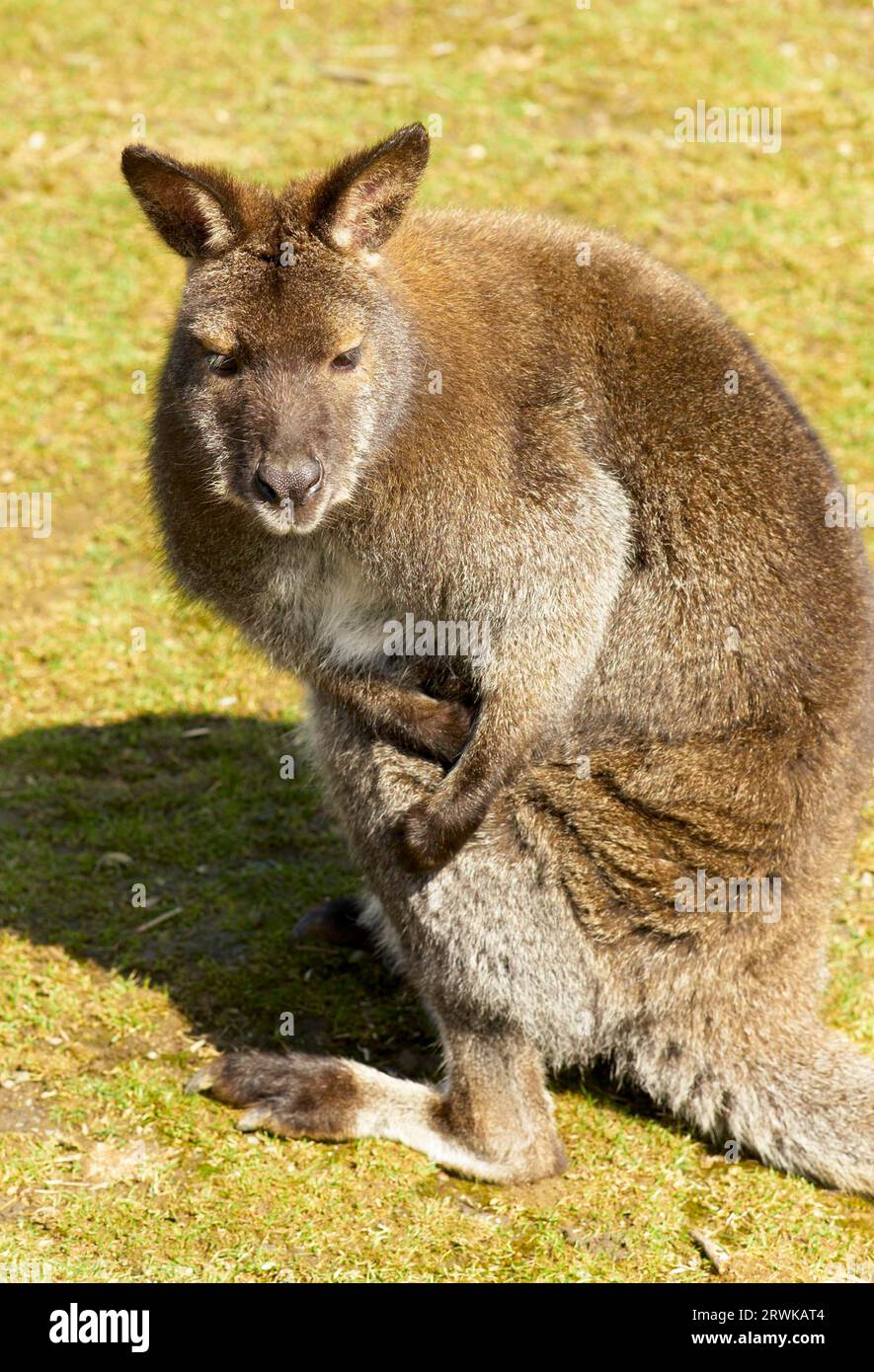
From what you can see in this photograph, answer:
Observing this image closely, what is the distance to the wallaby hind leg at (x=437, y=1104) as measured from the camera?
470 centimetres

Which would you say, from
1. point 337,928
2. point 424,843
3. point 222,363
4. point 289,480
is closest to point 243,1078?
point 337,928

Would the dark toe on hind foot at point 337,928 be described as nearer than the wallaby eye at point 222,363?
No

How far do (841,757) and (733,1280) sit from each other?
5.08 feet

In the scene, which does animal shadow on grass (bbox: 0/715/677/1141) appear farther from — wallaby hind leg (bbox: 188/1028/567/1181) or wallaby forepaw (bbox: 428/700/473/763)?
wallaby forepaw (bbox: 428/700/473/763)

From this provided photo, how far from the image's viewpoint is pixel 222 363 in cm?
431

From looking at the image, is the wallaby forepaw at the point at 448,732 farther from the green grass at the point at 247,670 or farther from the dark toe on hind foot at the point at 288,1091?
the green grass at the point at 247,670

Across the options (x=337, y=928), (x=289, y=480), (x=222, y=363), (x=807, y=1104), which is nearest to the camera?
(x=289, y=480)

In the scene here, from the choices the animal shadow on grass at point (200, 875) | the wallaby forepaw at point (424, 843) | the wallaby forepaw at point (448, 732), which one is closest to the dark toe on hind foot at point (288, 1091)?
the animal shadow on grass at point (200, 875)

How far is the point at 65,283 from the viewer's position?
9.15 m

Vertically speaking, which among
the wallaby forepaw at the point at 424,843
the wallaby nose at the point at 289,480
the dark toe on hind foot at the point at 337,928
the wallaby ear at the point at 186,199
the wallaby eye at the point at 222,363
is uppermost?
the wallaby ear at the point at 186,199

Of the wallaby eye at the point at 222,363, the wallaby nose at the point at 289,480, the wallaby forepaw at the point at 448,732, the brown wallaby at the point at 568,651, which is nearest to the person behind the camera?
the wallaby nose at the point at 289,480

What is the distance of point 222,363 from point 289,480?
44 centimetres

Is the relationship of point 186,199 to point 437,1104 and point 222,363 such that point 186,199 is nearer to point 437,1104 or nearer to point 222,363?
point 222,363

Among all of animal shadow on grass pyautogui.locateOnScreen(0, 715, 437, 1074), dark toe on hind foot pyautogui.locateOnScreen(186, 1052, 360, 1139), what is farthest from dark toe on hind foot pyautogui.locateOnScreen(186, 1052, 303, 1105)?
animal shadow on grass pyautogui.locateOnScreen(0, 715, 437, 1074)
